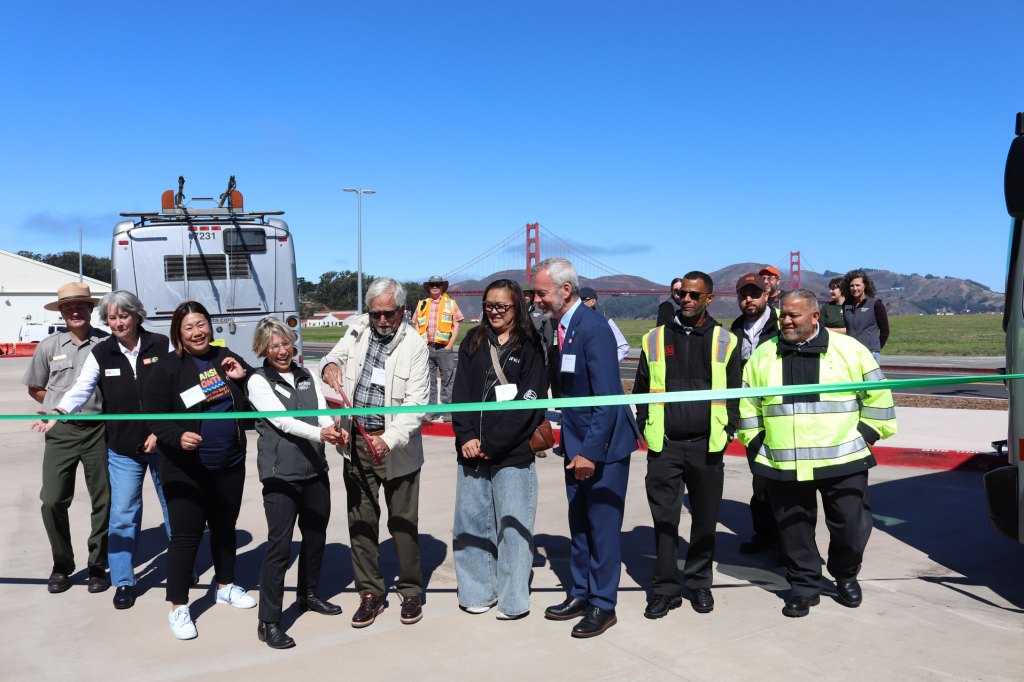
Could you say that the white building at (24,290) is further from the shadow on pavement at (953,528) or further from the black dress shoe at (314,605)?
the black dress shoe at (314,605)

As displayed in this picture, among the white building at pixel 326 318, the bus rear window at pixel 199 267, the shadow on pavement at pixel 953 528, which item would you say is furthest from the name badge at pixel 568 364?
the white building at pixel 326 318

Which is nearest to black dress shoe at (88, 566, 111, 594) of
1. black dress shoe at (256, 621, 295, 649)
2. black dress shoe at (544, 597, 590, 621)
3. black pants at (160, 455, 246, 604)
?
black pants at (160, 455, 246, 604)

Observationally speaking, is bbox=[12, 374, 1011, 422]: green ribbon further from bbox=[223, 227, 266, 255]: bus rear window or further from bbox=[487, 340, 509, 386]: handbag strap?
bbox=[223, 227, 266, 255]: bus rear window

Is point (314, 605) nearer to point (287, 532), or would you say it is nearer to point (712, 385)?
point (287, 532)

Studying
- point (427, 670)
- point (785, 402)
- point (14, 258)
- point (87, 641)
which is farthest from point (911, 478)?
point (14, 258)

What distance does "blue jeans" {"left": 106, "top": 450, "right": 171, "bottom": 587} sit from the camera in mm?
5215

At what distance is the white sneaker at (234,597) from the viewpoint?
16.7 ft

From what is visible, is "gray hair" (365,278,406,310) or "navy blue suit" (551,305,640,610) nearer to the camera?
"navy blue suit" (551,305,640,610)

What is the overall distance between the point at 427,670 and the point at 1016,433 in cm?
321

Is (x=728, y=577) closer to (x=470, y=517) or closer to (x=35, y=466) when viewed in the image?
(x=470, y=517)

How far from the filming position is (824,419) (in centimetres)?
479

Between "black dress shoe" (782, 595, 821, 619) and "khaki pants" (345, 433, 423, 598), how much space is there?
1.96 meters

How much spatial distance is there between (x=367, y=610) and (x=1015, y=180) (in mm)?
3945

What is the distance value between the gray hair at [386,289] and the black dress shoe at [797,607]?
2603 mm
